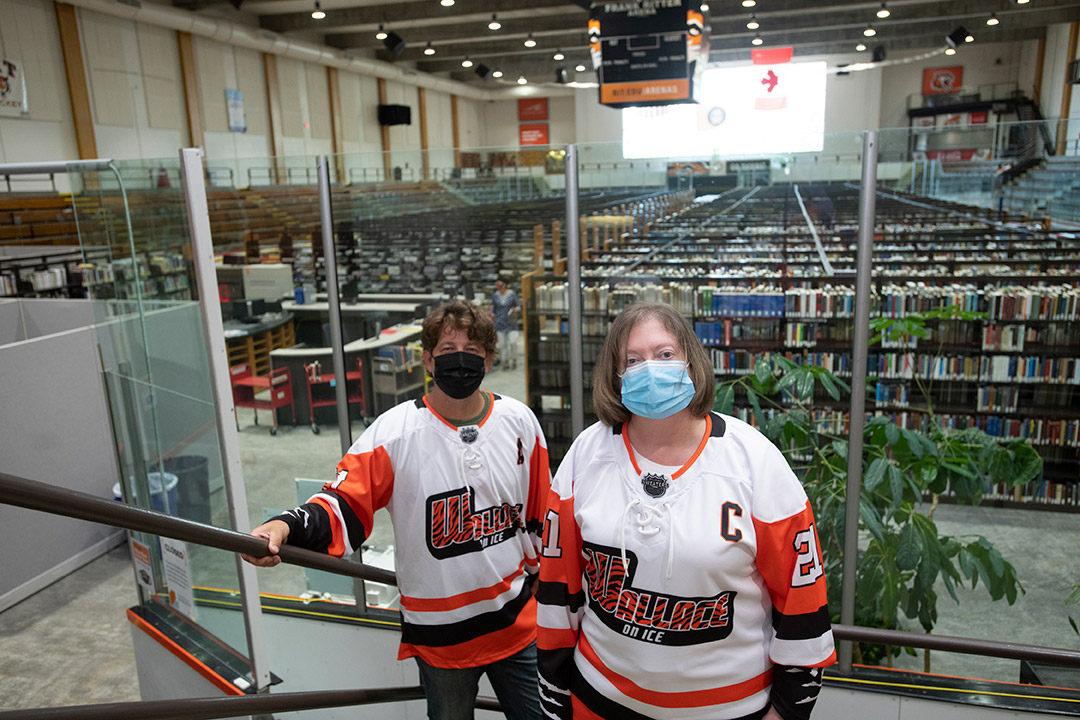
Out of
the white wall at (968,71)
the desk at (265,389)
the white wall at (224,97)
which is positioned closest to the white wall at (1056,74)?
the white wall at (968,71)

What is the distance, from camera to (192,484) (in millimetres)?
2637

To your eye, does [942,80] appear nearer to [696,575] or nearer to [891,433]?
[891,433]

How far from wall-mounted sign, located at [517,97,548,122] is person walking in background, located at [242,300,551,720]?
28.1 m

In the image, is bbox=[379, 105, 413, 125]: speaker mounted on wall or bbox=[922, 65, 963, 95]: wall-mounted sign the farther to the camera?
bbox=[379, 105, 413, 125]: speaker mounted on wall

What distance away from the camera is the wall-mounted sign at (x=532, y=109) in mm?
28433

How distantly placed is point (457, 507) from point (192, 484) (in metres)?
1.31

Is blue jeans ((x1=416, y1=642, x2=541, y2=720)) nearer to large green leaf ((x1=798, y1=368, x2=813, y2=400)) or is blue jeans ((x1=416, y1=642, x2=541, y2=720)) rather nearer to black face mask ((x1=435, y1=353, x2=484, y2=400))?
black face mask ((x1=435, y1=353, x2=484, y2=400))

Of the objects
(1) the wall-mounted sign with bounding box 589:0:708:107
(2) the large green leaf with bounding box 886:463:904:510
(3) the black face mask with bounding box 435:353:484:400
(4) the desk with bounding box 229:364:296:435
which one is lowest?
(4) the desk with bounding box 229:364:296:435

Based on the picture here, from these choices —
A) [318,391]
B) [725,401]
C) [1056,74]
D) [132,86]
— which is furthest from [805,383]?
[1056,74]

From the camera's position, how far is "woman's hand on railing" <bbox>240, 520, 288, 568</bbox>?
144cm

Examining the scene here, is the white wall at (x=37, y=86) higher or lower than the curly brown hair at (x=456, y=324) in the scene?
higher

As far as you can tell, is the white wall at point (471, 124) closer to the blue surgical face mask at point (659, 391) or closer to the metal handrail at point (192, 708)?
the metal handrail at point (192, 708)

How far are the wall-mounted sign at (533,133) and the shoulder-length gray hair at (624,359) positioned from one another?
2788 cm

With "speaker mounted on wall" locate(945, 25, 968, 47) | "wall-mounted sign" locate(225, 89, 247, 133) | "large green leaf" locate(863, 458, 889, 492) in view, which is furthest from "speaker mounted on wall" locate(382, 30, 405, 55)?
"large green leaf" locate(863, 458, 889, 492)
